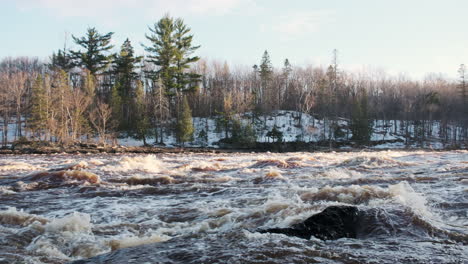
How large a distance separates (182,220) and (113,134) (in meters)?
38.7

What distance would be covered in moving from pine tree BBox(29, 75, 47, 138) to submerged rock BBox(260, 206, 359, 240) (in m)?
40.7

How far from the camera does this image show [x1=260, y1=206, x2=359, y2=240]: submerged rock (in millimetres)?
4688

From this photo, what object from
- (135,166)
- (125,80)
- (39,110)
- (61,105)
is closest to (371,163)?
(135,166)

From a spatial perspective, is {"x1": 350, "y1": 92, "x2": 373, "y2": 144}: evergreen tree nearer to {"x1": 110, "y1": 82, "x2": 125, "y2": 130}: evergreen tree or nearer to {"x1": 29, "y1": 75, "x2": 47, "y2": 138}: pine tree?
{"x1": 110, "y1": 82, "x2": 125, "y2": 130}: evergreen tree

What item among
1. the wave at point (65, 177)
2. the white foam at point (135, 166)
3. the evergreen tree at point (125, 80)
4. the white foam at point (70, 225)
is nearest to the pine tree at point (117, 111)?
the evergreen tree at point (125, 80)

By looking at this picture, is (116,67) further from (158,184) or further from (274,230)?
(274,230)

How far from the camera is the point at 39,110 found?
40375mm

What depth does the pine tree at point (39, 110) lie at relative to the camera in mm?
39562

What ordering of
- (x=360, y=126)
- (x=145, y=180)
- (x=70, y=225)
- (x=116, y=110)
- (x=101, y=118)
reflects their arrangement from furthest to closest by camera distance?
(x=360, y=126) < (x=116, y=110) < (x=101, y=118) < (x=145, y=180) < (x=70, y=225)

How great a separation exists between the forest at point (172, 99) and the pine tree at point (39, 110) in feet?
0.40

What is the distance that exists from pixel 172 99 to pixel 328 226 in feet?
173

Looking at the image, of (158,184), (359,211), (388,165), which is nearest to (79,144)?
(158,184)

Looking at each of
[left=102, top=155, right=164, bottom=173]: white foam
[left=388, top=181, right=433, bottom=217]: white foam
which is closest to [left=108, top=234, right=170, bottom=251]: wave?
[left=388, top=181, right=433, bottom=217]: white foam

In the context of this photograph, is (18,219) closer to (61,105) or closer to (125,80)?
(61,105)
